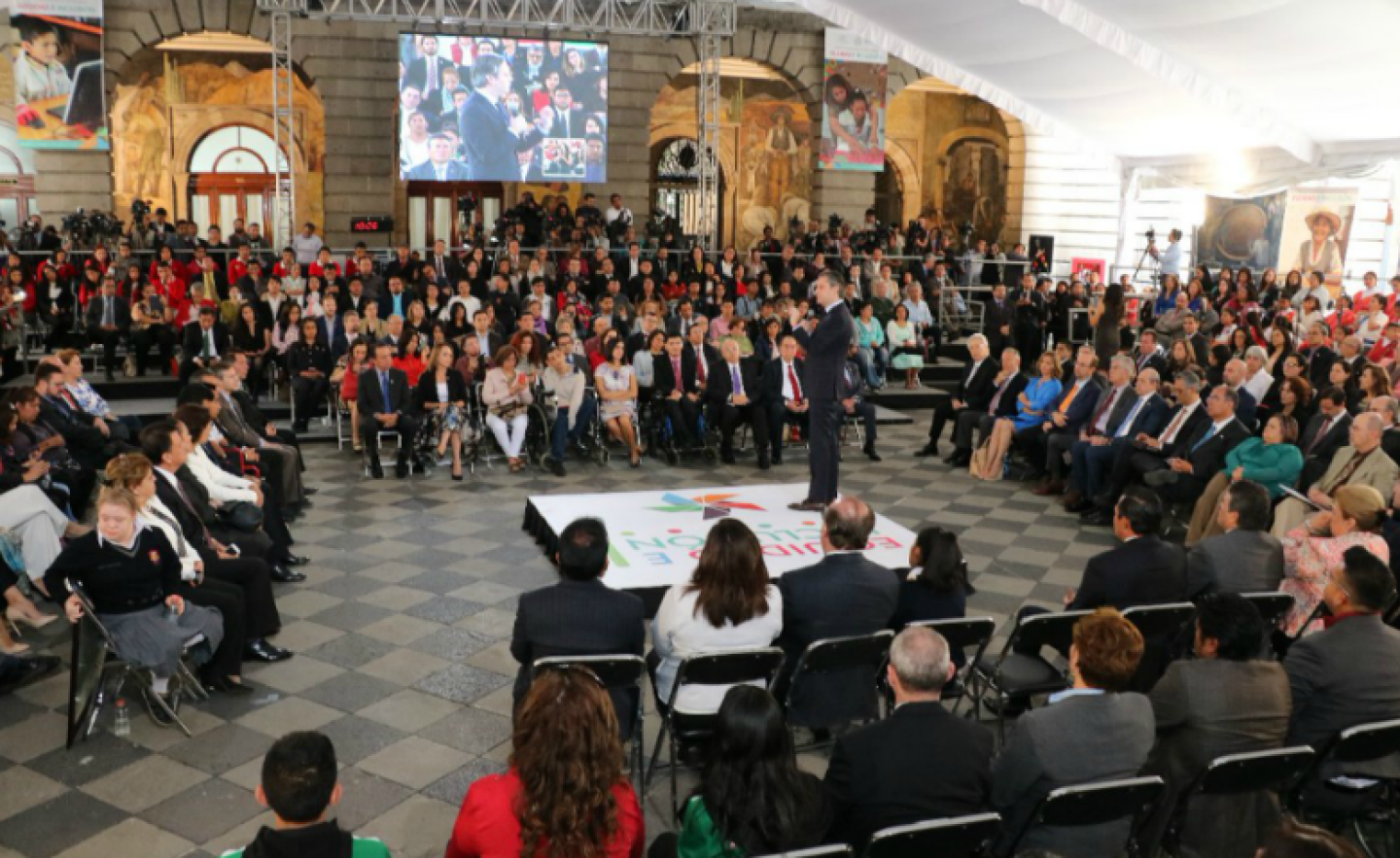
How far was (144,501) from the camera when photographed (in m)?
4.91

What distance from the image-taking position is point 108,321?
39.7 ft

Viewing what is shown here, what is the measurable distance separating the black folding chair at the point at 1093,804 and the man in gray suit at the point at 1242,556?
2.04 metres

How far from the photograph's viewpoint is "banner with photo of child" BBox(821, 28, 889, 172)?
20.2 metres

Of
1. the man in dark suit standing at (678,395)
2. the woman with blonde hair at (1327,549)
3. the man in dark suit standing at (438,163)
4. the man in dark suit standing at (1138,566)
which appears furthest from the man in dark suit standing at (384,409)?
the man in dark suit standing at (438,163)

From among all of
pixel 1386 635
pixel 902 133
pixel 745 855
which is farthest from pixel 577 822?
pixel 902 133

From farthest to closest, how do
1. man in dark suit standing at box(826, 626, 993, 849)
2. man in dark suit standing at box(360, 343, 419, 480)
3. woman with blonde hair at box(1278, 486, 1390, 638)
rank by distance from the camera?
man in dark suit standing at box(360, 343, 419, 480) → woman with blonde hair at box(1278, 486, 1390, 638) → man in dark suit standing at box(826, 626, 993, 849)

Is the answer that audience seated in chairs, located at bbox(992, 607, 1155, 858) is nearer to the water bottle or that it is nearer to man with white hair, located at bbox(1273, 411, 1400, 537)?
the water bottle

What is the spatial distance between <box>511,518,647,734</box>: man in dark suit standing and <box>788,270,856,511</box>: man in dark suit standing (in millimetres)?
3578

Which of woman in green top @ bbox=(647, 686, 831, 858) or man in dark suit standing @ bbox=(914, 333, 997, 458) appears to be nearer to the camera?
woman in green top @ bbox=(647, 686, 831, 858)

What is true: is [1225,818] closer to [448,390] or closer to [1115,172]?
[448,390]

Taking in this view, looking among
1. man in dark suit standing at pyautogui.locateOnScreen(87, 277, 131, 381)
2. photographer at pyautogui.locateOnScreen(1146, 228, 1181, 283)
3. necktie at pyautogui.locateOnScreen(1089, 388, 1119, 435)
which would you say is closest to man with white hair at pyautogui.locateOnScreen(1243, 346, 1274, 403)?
necktie at pyautogui.locateOnScreen(1089, 388, 1119, 435)

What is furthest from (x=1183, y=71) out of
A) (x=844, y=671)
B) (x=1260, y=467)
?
(x=844, y=671)

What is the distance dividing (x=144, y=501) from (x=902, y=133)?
22.4 m

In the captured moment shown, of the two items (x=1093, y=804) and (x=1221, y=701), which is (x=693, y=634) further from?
(x=1221, y=701)
